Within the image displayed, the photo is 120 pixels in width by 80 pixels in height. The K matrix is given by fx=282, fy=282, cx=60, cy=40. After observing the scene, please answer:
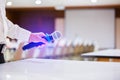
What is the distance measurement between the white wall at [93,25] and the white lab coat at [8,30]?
1061 cm

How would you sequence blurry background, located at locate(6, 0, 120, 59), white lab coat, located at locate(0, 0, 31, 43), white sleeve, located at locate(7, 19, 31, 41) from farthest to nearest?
blurry background, located at locate(6, 0, 120, 59), white sleeve, located at locate(7, 19, 31, 41), white lab coat, located at locate(0, 0, 31, 43)

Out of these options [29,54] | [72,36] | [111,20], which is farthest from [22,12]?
[29,54]

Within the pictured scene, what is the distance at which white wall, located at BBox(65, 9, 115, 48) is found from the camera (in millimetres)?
11977

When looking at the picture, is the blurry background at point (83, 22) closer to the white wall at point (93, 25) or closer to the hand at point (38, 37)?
the white wall at point (93, 25)

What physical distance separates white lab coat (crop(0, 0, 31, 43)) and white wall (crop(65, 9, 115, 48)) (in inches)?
418

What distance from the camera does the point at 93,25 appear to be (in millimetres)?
12242

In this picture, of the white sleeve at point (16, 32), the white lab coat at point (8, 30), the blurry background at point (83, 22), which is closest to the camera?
the white lab coat at point (8, 30)

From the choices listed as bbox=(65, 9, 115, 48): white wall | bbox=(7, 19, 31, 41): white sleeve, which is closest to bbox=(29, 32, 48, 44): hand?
bbox=(7, 19, 31, 41): white sleeve

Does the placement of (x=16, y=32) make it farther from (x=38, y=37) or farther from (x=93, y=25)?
(x=93, y=25)

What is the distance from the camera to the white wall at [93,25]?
39.3 ft

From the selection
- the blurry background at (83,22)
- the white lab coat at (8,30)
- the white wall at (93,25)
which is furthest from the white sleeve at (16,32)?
the white wall at (93,25)

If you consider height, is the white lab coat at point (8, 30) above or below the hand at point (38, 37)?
above

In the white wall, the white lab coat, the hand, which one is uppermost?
the white wall

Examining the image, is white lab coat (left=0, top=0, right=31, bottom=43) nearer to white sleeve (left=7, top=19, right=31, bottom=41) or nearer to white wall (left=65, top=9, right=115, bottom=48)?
white sleeve (left=7, top=19, right=31, bottom=41)
